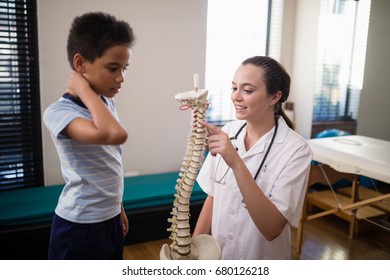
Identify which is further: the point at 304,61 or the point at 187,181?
the point at 304,61

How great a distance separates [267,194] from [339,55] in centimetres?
327

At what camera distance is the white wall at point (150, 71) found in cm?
267

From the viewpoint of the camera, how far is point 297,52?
12.9ft

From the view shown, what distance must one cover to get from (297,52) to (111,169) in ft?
11.4

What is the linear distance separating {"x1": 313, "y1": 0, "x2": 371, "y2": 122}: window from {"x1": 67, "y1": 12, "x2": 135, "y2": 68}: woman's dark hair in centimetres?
334

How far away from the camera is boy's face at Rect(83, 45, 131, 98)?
2.65ft

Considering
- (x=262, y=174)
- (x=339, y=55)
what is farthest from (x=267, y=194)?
(x=339, y=55)

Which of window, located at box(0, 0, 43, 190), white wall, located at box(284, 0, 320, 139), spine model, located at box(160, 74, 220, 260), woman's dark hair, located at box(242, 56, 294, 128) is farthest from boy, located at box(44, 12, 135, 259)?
white wall, located at box(284, 0, 320, 139)

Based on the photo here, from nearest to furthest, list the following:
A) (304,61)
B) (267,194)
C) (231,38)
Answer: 1. (267,194)
2. (231,38)
3. (304,61)

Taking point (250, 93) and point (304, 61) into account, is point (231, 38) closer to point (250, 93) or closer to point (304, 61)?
point (304, 61)

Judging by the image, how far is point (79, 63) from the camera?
32.6 inches

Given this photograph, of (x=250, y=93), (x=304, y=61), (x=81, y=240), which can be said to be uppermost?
(x=304, y=61)

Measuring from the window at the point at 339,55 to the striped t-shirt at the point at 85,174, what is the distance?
3353mm

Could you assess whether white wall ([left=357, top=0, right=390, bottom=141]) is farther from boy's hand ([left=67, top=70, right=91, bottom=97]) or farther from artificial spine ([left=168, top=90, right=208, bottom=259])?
boy's hand ([left=67, top=70, right=91, bottom=97])
